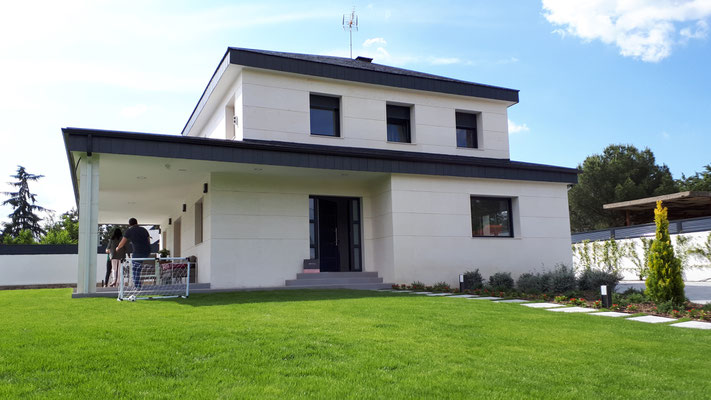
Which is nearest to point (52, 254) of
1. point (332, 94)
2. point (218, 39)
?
point (218, 39)

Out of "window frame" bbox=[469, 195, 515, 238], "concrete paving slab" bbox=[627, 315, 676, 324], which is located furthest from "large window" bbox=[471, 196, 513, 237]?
"concrete paving slab" bbox=[627, 315, 676, 324]

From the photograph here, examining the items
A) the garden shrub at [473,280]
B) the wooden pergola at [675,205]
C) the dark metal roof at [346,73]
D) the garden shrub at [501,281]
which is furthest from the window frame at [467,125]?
the wooden pergola at [675,205]

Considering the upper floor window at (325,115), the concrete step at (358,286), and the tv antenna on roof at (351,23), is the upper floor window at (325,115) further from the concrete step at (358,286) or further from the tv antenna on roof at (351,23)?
the tv antenna on roof at (351,23)

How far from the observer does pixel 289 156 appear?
487 inches

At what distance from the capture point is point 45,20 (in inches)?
379

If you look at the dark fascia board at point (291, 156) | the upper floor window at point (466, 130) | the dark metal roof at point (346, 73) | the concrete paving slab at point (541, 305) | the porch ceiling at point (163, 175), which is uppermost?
the dark metal roof at point (346, 73)

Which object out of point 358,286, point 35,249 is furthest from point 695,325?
point 35,249

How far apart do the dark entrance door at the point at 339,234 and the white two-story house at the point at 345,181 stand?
0.12 feet

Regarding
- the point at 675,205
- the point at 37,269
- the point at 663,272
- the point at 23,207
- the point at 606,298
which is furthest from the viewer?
the point at 23,207

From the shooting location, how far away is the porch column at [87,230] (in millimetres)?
10352

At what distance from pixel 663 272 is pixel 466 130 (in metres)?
8.98

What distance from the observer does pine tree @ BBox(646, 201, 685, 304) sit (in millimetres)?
9352

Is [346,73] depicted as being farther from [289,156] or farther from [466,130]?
[466,130]

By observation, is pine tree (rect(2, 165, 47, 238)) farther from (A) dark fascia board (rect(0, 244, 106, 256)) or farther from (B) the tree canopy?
(B) the tree canopy
